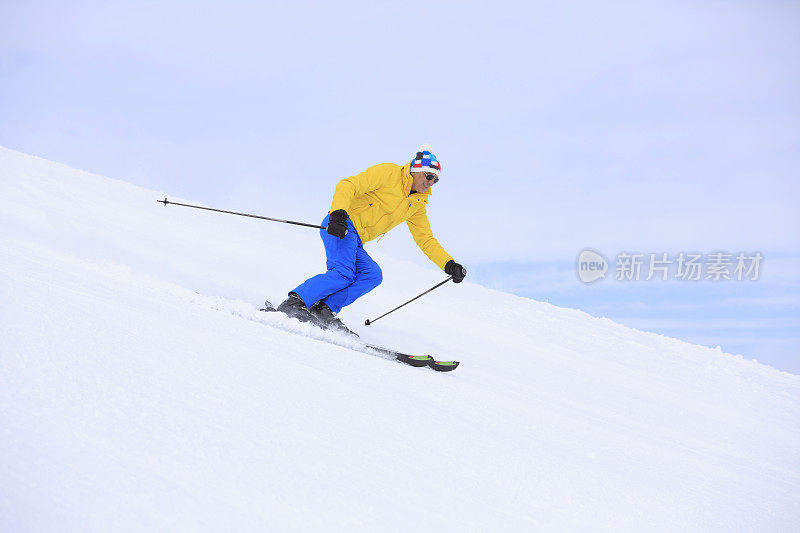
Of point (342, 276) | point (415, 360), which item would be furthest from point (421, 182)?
point (415, 360)

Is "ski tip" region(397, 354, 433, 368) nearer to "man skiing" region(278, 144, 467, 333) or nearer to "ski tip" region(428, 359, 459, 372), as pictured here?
"ski tip" region(428, 359, 459, 372)

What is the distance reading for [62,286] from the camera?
290 cm

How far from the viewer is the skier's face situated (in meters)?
4.71

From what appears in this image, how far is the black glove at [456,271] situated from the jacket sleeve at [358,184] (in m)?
0.86

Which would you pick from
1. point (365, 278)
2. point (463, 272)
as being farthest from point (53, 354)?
point (463, 272)

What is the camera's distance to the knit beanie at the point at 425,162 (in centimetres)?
464

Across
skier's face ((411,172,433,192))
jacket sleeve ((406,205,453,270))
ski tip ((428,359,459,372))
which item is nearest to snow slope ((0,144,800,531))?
ski tip ((428,359,459,372))

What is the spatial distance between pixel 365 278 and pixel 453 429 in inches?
98.7

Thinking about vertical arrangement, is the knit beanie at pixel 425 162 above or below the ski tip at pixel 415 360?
above

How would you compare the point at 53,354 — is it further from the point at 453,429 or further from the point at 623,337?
the point at 623,337

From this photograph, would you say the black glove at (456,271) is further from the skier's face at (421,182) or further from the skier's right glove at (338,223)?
the skier's right glove at (338,223)

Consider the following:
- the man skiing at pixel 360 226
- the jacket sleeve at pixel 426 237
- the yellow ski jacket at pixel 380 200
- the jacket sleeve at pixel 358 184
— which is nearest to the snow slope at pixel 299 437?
the man skiing at pixel 360 226

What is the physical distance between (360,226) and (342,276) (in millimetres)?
456

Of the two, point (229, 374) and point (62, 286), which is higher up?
point (62, 286)
